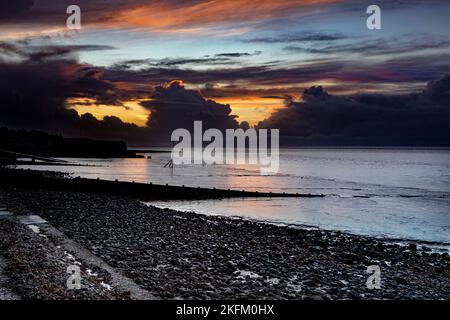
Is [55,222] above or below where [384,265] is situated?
above

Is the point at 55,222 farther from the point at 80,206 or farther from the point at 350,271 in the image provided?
the point at 350,271

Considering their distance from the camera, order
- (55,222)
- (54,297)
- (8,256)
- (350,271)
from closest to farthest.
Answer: (54,297)
(8,256)
(350,271)
(55,222)

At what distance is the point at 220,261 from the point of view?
15586mm

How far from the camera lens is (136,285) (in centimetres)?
1191

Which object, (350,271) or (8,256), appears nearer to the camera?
(8,256)

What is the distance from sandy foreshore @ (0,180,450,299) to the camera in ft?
39.6

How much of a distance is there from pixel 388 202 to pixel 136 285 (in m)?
44.5

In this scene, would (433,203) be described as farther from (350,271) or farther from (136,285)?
(136,285)

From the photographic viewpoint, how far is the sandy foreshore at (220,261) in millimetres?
12063

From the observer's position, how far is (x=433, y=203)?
5044 cm
